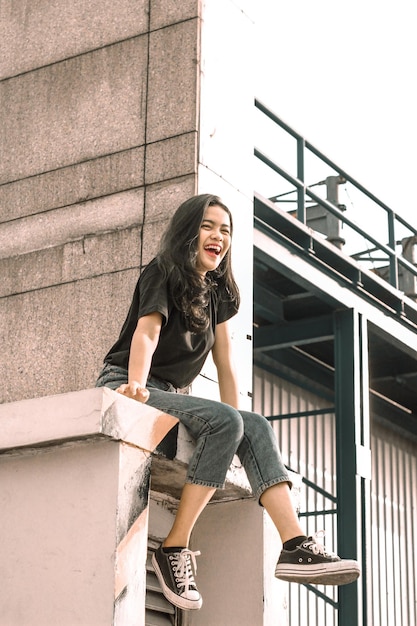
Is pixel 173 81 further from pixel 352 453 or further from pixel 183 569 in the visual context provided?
pixel 352 453

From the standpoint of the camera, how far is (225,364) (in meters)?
6.38

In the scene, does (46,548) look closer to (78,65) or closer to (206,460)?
(206,460)

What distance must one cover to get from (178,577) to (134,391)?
2.93 ft

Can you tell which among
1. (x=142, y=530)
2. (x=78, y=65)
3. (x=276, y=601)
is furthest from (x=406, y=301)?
(x=142, y=530)

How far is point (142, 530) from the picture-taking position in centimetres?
508

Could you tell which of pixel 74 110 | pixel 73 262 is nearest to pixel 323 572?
pixel 73 262

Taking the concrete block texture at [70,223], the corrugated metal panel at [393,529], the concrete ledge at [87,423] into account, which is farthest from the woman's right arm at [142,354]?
the corrugated metal panel at [393,529]

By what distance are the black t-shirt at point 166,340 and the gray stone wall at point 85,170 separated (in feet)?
5.80

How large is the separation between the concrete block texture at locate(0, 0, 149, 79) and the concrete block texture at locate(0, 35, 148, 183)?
0.10 m

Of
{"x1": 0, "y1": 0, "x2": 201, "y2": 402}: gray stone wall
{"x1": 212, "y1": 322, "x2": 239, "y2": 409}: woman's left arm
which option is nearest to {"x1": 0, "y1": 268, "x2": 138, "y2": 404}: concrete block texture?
{"x1": 0, "y1": 0, "x2": 201, "y2": 402}: gray stone wall

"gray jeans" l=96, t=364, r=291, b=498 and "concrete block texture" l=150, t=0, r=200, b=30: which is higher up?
"concrete block texture" l=150, t=0, r=200, b=30

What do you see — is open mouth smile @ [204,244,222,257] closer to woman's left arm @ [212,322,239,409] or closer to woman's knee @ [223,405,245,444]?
woman's left arm @ [212,322,239,409]

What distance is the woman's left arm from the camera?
636 cm

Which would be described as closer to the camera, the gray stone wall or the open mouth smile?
the open mouth smile
